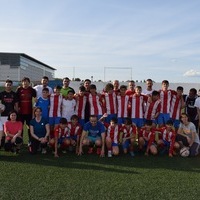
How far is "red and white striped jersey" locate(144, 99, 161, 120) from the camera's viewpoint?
745 cm

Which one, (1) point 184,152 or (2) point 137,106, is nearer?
(1) point 184,152

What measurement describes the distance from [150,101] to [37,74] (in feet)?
280

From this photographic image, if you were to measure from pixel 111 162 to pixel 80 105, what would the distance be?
1903 mm

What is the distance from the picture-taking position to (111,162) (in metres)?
5.98

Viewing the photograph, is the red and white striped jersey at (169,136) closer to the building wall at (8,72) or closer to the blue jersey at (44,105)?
the blue jersey at (44,105)

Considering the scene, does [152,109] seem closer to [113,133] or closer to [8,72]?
[113,133]

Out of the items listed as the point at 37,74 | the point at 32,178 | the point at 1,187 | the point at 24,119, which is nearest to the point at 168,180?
the point at 32,178

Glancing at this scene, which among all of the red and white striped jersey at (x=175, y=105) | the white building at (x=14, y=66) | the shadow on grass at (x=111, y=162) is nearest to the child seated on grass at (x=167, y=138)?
the shadow on grass at (x=111, y=162)

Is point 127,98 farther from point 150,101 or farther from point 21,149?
point 21,149

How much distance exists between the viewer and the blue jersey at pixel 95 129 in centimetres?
675

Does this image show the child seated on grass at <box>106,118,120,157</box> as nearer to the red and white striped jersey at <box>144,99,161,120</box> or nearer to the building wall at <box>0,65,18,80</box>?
the red and white striped jersey at <box>144,99,161,120</box>

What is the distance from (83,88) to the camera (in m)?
7.28

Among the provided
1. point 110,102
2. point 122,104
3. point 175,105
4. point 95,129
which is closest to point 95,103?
point 110,102

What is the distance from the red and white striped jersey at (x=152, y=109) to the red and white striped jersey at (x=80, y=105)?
4.81 ft
